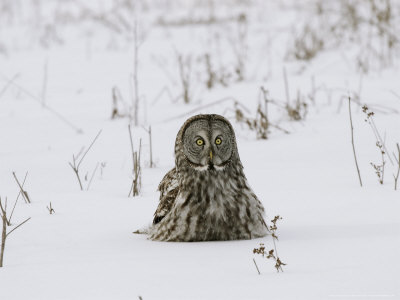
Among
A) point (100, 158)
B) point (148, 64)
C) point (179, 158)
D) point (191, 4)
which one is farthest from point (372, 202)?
point (191, 4)

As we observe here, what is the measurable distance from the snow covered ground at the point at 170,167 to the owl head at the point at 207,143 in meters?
0.45

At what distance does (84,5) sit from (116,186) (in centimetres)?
1623

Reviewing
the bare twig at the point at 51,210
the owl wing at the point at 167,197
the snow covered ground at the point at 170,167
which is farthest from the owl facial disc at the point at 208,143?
the bare twig at the point at 51,210

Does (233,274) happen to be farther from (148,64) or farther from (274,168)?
(148,64)

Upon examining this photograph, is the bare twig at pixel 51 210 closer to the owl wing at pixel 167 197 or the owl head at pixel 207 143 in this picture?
the owl wing at pixel 167 197

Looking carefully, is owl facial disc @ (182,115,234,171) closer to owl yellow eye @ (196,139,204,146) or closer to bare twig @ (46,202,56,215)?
owl yellow eye @ (196,139,204,146)

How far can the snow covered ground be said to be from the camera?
2783 millimetres

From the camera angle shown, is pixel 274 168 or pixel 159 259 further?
pixel 274 168

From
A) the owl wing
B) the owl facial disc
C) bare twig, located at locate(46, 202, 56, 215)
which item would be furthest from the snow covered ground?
the owl facial disc

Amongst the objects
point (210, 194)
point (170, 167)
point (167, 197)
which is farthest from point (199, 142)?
point (170, 167)

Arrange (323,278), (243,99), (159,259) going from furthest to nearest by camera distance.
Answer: (243,99) → (159,259) → (323,278)

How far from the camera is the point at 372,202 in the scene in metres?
4.16

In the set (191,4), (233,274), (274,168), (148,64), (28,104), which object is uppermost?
(191,4)

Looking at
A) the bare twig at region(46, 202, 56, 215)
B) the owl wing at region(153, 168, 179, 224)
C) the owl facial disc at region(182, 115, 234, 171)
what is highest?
the owl facial disc at region(182, 115, 234, 171)
